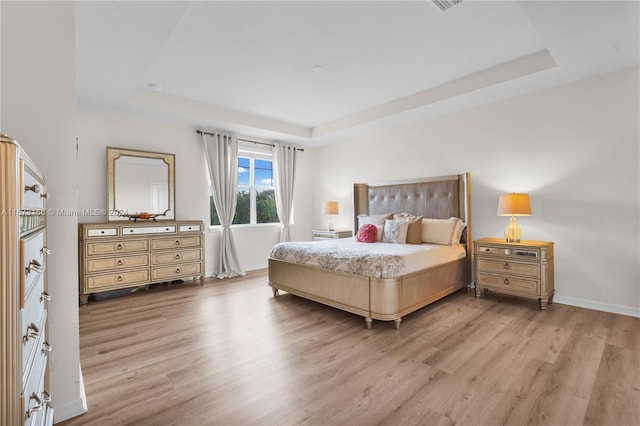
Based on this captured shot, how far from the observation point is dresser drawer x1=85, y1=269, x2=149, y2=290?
371 cm

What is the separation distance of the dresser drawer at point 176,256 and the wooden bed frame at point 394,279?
4.16 ft

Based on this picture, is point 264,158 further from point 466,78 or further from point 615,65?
point 615,65

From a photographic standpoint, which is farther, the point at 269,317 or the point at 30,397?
the point at 269,317

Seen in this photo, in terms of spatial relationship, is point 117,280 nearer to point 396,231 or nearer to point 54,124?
point 54,124

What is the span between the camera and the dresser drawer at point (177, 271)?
4.24 meters

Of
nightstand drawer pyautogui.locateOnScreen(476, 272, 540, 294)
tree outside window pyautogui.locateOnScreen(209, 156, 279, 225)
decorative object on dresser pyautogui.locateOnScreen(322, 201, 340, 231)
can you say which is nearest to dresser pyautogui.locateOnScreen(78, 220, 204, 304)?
tree outside window pyautogui.locateOnScreen(209, 156, 279, 225)

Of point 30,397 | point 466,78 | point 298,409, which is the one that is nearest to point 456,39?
point 466,78

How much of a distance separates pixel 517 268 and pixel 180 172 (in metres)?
4.74

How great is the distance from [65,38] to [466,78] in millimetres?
3752

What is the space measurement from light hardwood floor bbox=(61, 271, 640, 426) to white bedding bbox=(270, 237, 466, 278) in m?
0.51

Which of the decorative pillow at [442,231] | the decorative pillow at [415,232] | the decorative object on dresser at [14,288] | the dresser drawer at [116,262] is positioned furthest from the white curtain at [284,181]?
the decorative object on dresser at [14,288]

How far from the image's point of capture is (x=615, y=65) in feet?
10.2

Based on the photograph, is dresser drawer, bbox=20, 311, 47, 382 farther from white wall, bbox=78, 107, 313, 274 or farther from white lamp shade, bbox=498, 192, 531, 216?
white lamp shade, bbox=498, 192, 531, 216

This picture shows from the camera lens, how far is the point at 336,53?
3109mm
